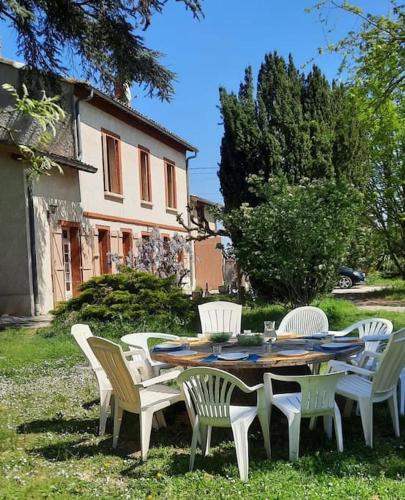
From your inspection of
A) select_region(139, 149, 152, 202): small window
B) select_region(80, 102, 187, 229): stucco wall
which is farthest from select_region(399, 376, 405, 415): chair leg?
select_region(139, 149, 152, 202): small window

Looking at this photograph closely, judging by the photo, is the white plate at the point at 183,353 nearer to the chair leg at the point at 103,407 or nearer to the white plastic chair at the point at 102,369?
the white plastic chair at the point at 102,369

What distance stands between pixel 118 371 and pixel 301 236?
6.50 meters

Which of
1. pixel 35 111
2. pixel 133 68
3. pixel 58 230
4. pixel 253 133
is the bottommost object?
pixel 58 230

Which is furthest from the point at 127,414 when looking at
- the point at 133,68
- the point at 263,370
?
the point at 133,68

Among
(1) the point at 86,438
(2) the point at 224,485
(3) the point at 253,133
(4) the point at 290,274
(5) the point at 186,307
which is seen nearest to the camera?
(2) the point at 224,485

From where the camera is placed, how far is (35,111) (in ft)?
24.2

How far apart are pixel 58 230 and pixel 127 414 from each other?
1009cm

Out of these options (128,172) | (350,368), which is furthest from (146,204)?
(350,368)

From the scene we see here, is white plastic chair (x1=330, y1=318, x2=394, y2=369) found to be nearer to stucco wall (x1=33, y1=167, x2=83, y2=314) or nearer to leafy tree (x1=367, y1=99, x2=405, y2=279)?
stucco wall (x1=33, y1=167, x2=83, y2=314)

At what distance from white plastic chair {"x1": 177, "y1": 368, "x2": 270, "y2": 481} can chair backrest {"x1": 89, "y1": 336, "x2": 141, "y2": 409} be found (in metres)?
0.53

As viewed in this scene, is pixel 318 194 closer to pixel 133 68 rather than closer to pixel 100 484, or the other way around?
pixel 133 68

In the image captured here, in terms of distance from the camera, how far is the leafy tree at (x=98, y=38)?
38.7ft

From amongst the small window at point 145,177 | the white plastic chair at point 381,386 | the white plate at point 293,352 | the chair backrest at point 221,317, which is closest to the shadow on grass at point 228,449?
the white plastic chair at point 381,386

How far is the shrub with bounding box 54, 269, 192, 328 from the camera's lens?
450 inches
